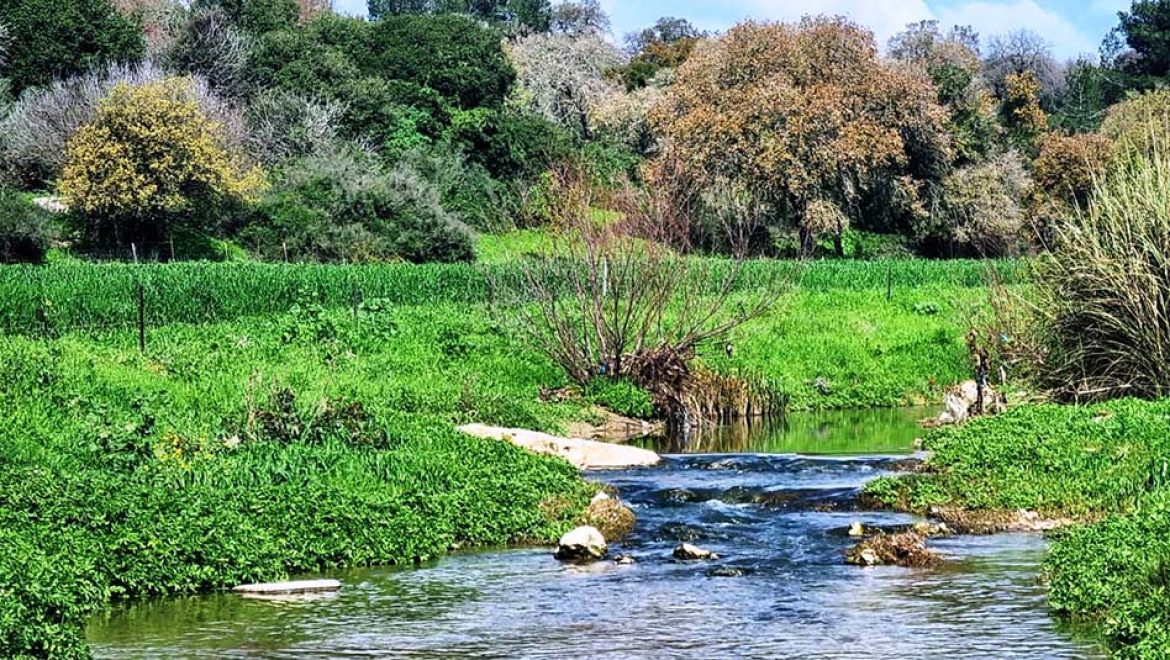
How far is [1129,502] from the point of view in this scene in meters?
16.8

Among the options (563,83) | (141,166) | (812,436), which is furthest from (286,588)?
(563,83)

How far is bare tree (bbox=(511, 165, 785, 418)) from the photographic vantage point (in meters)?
28.0

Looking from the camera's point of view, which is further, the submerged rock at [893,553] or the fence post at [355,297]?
the fence post at [355,297]

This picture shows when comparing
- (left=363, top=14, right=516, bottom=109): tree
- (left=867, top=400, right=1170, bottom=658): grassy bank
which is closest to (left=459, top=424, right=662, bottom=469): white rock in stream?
(left=867, top=400, right=1170, bottom=658): grassy bank

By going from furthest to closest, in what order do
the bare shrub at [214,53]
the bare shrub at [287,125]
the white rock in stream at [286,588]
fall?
the bare shrub at [214,53] → the bare shrub at [287,125] → the white rock in stream at [286,588]

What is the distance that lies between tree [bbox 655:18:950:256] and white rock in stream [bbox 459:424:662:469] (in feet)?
92.7

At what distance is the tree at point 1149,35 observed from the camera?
8938 centimetres

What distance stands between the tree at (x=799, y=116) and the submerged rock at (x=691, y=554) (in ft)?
114

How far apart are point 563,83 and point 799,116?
27.0m

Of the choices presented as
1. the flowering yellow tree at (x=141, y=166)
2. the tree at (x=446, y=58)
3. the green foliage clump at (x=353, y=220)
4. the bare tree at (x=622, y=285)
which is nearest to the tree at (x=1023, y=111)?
the tree at (x=446, y=58)

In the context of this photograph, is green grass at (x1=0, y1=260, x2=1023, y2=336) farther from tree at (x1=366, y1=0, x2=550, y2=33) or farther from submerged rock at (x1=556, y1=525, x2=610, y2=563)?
tree at (x1=366, y1=0, x2=550, y2=33)

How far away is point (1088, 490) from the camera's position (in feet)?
57.3

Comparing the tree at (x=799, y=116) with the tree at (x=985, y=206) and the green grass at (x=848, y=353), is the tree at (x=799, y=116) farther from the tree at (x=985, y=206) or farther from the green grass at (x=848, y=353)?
the green grass at (x=848, y=353)

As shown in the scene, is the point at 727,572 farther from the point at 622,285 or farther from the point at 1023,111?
the point at 1023,111
